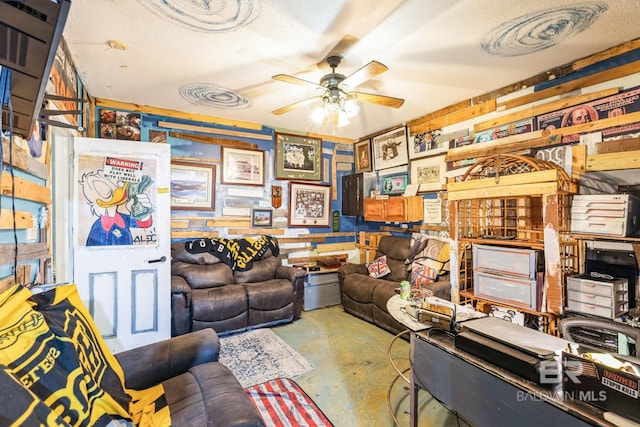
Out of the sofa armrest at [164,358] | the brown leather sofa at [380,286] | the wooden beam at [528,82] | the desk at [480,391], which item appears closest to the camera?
the desk at [480,391]

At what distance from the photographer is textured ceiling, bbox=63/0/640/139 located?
1890 millimetres

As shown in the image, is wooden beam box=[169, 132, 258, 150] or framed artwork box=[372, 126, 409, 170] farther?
framed artwork box=[372, 126, 409, 170]

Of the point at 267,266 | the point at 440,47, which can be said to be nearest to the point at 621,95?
the point at 440,47

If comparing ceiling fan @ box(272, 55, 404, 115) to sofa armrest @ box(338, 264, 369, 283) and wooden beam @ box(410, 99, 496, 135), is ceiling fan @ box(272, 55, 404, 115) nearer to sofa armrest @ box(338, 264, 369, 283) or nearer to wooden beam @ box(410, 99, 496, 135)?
wooden beam @ box(410, 99, 496, 135)

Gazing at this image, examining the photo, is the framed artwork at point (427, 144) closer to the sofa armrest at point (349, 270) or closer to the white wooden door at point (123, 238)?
the sofa armrest at point (349, 270)

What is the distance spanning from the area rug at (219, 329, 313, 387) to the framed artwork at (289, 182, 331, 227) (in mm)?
1812

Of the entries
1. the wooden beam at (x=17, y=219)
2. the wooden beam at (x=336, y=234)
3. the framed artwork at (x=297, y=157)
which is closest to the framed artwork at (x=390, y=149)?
the framed artwork at (x=297, y=157)

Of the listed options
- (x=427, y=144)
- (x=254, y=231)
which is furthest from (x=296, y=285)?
(x=427, y=144)

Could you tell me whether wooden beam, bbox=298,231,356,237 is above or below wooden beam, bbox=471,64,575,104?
below

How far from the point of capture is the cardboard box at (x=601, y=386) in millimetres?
930

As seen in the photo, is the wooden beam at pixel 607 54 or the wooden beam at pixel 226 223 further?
the wooden beam at pixel 226 223

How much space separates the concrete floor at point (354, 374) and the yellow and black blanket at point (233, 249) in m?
0.95

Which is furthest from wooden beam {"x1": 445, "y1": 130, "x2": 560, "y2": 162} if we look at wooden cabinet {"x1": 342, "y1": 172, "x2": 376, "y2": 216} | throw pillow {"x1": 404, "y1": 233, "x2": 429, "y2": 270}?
wooden cabinet {"x1": 342, "y1": 172, "x2": 376, "y2": 216}

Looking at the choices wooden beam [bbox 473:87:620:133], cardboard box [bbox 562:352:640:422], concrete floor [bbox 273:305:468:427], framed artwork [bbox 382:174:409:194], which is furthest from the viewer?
framed artwork [bbox 382:174:409:194]
